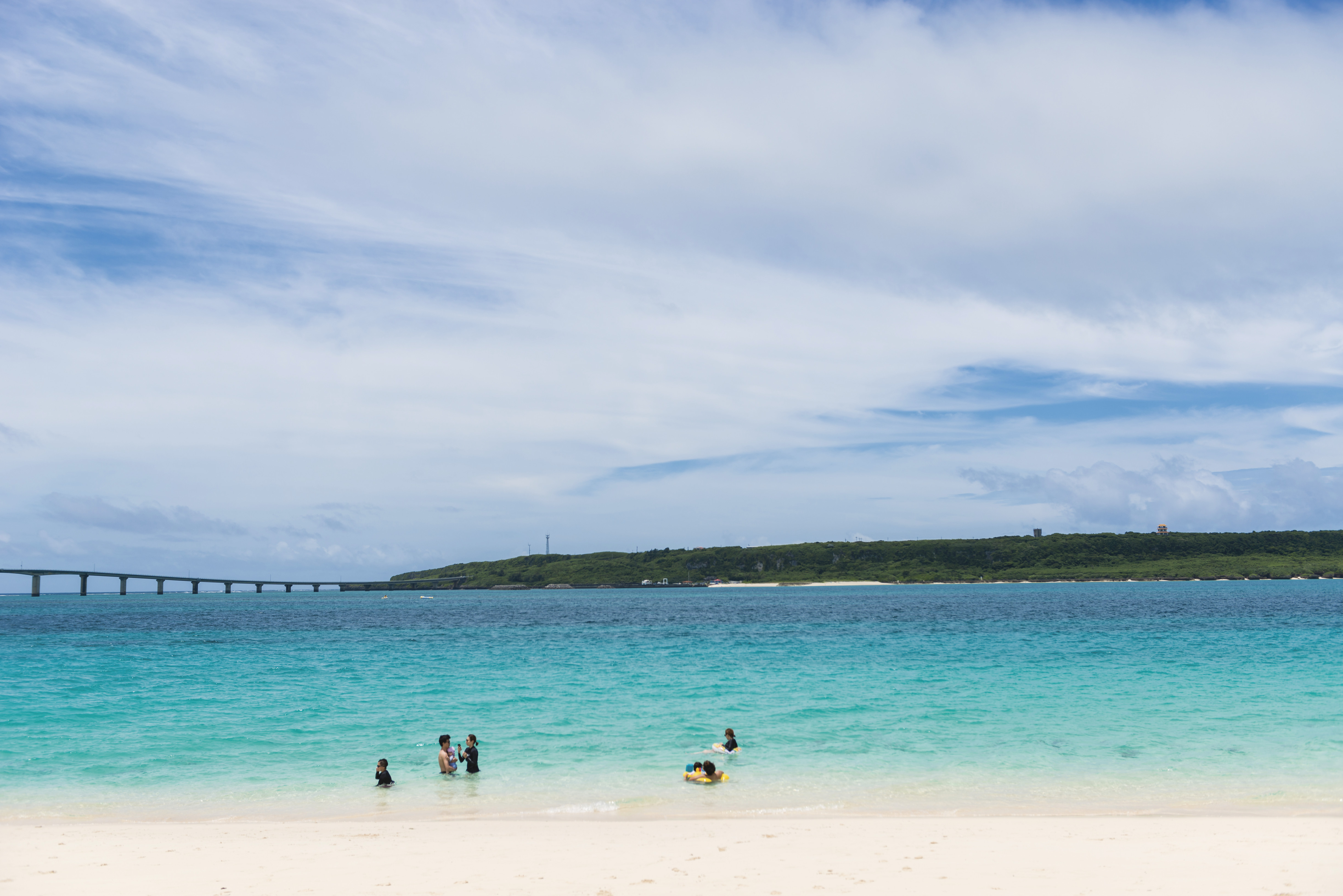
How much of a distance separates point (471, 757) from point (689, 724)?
29.0 feet

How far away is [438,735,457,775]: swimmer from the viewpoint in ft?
74.8

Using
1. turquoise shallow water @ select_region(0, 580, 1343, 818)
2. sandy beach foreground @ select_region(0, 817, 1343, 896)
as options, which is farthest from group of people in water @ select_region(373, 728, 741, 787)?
sandy beach foreground @ select_region(0, 817, 1343, 896)

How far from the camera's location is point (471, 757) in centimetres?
2316

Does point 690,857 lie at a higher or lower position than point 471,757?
higher

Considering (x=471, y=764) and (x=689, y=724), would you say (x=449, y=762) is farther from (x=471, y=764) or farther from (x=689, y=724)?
(x=689, y=724)

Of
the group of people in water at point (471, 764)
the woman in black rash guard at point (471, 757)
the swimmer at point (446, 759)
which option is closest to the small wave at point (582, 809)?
the group of people in water at point (471, 764)

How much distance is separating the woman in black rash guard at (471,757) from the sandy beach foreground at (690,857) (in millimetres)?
4692

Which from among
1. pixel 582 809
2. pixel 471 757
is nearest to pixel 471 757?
pixel 471 757

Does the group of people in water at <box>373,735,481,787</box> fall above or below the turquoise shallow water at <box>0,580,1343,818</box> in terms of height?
above

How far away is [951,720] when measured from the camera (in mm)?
29594

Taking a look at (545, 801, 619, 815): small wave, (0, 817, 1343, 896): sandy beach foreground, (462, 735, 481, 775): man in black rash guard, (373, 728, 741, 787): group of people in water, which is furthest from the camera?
(462, 735, 481, 775): man in black rash guard

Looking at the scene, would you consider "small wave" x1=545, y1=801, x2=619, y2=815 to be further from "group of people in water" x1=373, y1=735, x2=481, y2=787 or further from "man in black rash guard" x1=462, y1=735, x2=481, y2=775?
"group of people in water" x1=373, y1=735, x2=481, y2=787

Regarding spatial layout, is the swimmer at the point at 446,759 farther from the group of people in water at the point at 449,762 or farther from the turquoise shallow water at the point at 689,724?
the turquoise shallow water at the point at 689,724

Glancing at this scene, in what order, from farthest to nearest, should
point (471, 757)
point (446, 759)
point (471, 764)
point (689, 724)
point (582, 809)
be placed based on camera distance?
point (689, 724) < point (471, 757) < point (471, 764) < point (446, 759) < point (582, 809)
